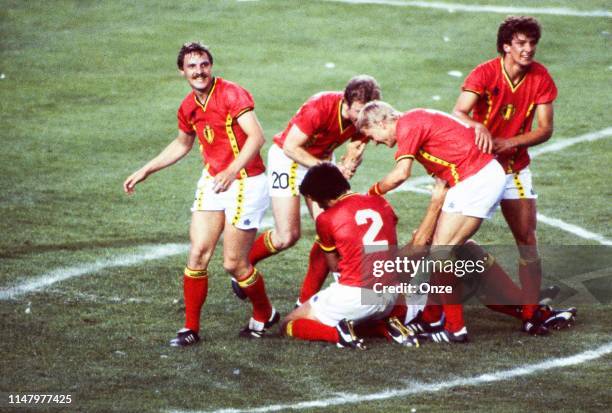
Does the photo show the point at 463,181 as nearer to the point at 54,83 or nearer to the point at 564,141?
the point at 564,141

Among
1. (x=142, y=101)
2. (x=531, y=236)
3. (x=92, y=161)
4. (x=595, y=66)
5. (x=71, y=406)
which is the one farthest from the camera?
(x=595, y=66)

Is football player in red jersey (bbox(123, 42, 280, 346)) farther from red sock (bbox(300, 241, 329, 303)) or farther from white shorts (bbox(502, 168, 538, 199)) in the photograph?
white shorts (bbox(502, 168, 538, 199))

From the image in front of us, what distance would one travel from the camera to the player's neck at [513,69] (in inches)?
379

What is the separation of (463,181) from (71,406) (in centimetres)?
316

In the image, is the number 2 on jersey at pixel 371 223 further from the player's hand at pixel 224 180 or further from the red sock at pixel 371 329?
the player's hand at pixel 224 180

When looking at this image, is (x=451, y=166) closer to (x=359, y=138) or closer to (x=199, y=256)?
(x=359, y=138)

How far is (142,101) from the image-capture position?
1761 centimetres

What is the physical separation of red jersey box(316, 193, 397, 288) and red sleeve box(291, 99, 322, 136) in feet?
2.62

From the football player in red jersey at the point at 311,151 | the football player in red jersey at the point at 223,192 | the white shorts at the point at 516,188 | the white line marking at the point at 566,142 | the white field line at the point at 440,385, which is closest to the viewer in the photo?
the white field line at the point at 440,385

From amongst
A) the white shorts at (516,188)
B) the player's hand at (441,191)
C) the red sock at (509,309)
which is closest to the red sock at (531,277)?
the red sock at (509,309)

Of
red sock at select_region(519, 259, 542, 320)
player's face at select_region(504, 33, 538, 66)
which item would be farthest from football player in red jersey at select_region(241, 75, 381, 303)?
red sock at select_region(519, 259, 542, 320)

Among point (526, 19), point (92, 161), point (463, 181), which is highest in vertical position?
point (526, 19)

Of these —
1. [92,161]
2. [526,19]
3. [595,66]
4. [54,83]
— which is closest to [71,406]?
[526,19]

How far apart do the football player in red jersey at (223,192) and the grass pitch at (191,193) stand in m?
0.33
